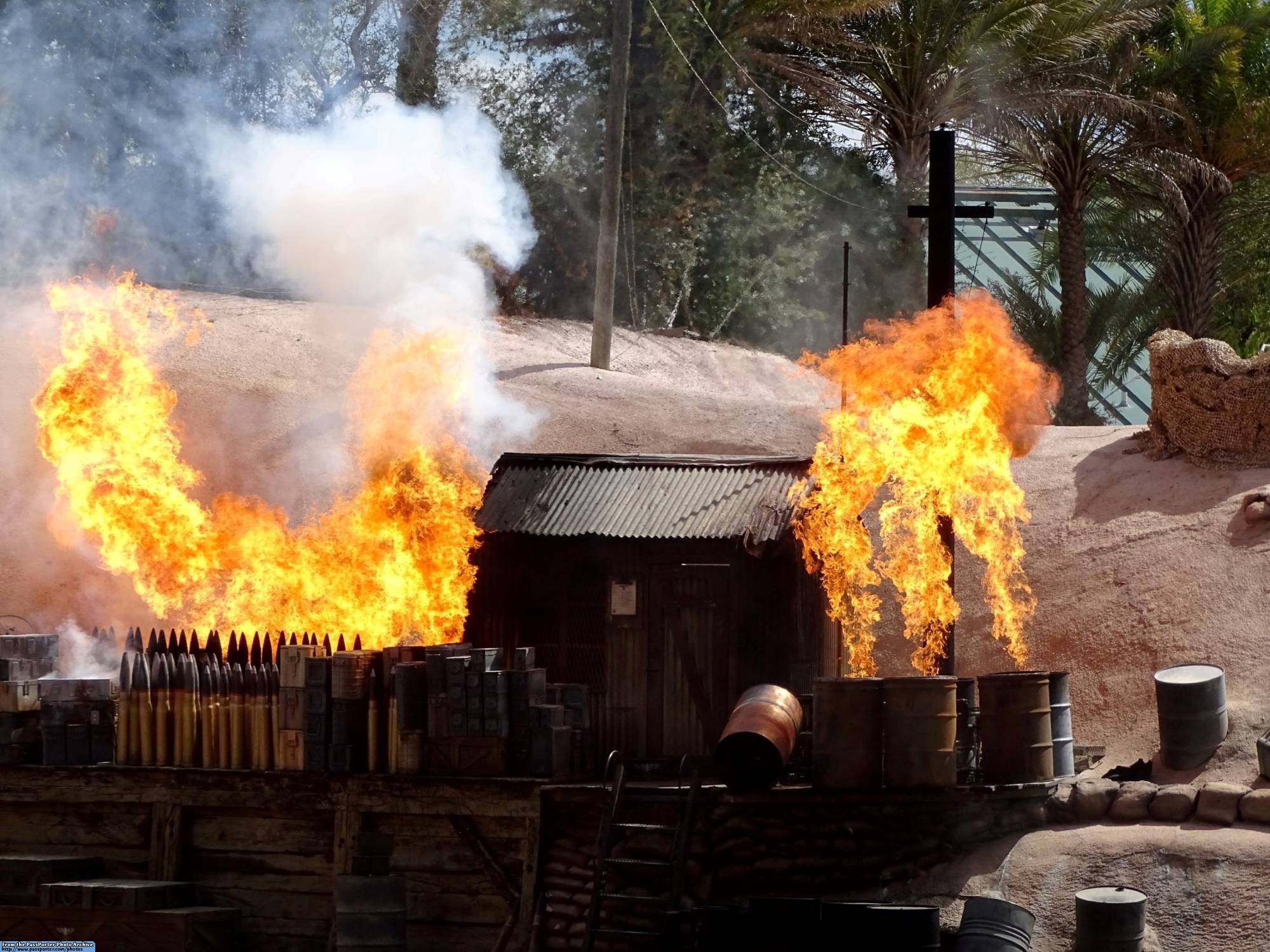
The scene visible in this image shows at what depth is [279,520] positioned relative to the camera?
22906mm

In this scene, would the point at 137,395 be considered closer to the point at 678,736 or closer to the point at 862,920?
the point at 678,736

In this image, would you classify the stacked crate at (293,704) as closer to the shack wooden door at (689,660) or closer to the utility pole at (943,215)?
the shack wooden door at (689,660)

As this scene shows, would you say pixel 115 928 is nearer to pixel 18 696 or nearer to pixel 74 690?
pixel 74 690

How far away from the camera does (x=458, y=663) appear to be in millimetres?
14078

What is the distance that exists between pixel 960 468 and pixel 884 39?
18600 mm

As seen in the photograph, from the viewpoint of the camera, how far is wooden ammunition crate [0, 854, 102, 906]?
1428 cm

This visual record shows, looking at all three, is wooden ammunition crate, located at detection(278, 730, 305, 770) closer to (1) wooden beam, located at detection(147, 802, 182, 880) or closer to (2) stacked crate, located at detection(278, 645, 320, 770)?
(2) stacked crate, located at detection(278, 645, 320, 770)

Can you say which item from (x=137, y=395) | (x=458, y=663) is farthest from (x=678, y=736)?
(x=137, y=395)

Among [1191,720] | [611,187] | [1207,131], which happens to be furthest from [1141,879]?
[1207,131]

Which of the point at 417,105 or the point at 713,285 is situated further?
the point at 713,285

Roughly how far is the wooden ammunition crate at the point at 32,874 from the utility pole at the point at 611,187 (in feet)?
57.5

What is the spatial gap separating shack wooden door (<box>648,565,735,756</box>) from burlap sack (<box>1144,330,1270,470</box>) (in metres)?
9.68

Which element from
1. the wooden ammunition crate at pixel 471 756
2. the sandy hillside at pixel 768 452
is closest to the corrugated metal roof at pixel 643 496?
the wooden ammunition crate at pixel 471 756

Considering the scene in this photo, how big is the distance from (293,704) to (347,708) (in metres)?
0.57
